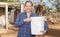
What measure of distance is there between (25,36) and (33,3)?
0.29m

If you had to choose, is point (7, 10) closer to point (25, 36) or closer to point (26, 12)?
point (26, 12)

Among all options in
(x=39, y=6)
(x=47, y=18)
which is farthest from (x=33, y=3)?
(x=47, y=18)

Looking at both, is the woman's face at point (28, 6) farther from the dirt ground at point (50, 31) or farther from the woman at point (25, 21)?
the dirt ground at point (50, 31)

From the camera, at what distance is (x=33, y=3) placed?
4.31ft

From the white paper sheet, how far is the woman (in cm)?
3

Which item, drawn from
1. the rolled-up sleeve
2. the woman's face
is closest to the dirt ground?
the rolled-up sleeve

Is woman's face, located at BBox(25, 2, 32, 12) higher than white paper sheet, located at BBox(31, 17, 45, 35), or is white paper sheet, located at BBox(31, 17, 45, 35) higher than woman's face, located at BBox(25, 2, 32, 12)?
woman's face, located at BBox(25, 2, 32, 12)

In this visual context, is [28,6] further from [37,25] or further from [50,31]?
[50,31]

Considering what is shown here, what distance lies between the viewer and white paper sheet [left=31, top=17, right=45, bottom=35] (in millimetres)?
1284

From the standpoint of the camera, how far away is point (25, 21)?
4.27 feet

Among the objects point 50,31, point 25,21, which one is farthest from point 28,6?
point 50,31

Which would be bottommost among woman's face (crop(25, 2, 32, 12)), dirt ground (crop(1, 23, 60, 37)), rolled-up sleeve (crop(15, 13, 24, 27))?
dirt ground (crop(1, 23, 60, 37))

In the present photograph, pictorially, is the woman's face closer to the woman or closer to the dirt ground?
the woman

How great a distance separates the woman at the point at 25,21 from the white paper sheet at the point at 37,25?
0.03m
